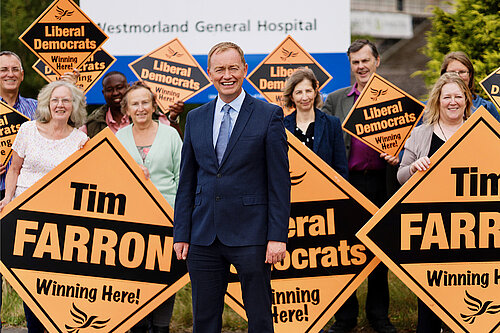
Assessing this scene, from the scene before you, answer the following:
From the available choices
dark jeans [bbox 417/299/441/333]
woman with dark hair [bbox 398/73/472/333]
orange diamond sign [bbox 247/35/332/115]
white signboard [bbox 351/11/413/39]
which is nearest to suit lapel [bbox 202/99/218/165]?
woman with dark hair [bbox 398/73/472/333]

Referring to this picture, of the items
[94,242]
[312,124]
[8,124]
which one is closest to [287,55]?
[312,124]

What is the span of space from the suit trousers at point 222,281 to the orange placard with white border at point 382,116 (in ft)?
6.96

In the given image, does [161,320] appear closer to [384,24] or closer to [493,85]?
[493,85]

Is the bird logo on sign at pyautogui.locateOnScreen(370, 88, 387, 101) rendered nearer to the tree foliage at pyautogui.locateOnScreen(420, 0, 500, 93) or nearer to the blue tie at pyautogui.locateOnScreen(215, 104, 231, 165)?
the tree foliage at pyautogui.locateOnScreen(420, 0, 500, 93)

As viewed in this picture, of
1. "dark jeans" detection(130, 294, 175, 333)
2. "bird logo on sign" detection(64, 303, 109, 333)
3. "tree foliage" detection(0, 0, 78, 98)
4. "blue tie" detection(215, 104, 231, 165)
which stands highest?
"tree foliage" detection(0, 0, 78, 98)

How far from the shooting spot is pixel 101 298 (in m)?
4.69

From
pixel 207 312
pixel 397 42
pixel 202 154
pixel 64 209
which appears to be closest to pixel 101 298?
pixel 64 209

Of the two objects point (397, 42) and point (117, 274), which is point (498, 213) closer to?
point (117, 274)

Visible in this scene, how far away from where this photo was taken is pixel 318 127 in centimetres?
535

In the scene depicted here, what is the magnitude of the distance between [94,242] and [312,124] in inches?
76.7

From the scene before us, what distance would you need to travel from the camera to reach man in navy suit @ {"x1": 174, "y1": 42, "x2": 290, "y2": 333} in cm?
376

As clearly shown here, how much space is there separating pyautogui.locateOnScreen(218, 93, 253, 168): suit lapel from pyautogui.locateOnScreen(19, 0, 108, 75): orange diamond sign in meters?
3.42

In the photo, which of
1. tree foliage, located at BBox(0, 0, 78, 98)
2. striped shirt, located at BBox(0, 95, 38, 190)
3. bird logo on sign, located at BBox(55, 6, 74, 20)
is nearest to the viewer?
striped shirt, located at BBox(0, 95, 38, 190)

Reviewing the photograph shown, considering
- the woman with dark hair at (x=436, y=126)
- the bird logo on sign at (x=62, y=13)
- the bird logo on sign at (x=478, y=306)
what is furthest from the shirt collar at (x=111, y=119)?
the bird logo on sign at (x=478, y=306)
